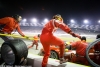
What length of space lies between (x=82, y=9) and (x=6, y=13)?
22.1 m

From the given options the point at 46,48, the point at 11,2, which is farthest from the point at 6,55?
the point at 11,2

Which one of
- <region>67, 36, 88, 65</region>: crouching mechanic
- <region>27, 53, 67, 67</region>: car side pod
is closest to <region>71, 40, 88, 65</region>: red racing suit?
<region>67, 36, 88, 65</region>: crouching mechanic

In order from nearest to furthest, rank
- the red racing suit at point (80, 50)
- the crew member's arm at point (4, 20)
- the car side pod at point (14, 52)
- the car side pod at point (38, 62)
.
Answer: the car side pod at point (14, 52) → the car side pod at point (38, 62) → the red racing suit at point (80, 50) → the crew member's arm at point (4, 20)

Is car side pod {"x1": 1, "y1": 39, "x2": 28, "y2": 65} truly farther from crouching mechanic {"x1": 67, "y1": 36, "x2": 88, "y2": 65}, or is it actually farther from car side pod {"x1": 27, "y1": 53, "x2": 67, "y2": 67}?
crouching mechanic {"x1": 67, "y1": 36, "x2": 88, "y2": 65}

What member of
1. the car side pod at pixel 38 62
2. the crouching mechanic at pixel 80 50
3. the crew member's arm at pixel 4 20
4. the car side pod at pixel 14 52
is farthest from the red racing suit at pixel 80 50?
the crew member's arm at pixel 4 20

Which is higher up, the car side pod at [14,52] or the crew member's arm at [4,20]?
the crew member's arm at [4,20]

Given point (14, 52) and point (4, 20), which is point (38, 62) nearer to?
point (14, 52)

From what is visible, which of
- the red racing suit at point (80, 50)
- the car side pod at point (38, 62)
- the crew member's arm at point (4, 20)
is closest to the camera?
the car side pod at point (38, 62)

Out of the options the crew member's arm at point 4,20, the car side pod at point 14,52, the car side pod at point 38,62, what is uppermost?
the crew member's arm at point 4,20

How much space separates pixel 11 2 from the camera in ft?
122

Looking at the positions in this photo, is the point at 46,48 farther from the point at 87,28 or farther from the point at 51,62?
the point at 87,28

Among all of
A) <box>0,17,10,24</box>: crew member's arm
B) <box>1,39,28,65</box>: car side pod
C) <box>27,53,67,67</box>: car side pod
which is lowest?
<box>27,53,67,67</box>: car side pod

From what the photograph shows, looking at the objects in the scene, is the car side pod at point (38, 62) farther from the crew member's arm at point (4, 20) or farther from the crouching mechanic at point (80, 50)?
the crew member's arm at point (4, 20)

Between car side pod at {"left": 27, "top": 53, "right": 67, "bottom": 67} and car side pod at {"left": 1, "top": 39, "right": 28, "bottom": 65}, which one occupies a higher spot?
car side pod at {"left": 1, "top": 39, "right": 28, "bottom": 65}
